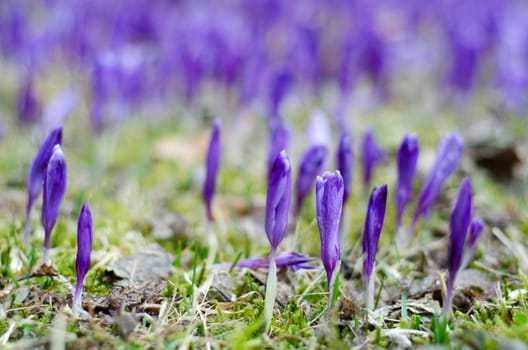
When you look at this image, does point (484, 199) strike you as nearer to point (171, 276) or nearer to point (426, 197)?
point (426, 197)

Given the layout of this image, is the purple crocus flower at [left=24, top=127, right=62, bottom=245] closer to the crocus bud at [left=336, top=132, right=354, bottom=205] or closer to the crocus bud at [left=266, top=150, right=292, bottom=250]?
the crocus bud at [left=266, top=150, right=292, bottom=250]

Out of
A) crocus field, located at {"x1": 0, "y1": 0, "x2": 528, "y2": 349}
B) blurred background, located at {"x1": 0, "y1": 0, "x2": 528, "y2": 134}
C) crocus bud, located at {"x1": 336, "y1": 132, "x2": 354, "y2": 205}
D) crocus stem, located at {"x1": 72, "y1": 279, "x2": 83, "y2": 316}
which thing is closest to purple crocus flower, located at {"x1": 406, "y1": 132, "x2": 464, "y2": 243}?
crocus field, located at {"x1": 0, "y1": 0, "x2": 528, "y2": 349}

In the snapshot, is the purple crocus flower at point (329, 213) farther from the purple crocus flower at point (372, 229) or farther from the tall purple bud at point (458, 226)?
the tall purple bud at point (458, 226)

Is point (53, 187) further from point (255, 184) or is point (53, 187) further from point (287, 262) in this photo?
point (255, 184)

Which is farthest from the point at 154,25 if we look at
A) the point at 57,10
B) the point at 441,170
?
the point at 441,170

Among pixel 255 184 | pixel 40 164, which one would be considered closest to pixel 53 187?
pixel 40 164

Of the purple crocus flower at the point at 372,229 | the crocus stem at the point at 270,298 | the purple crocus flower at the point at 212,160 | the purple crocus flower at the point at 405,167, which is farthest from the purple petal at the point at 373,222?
the purple crocus flower at the point at 212,160
